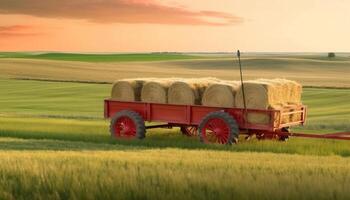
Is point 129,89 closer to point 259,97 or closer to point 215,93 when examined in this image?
point 215,93

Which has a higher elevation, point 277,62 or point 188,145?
point 277,62

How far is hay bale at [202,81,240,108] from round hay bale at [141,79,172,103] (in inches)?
57.0

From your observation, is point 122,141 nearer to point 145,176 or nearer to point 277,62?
point 145,176

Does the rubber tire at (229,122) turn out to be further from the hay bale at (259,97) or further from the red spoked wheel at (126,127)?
the red spoked wheel at (126,127)

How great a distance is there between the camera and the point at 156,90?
63.9 ft

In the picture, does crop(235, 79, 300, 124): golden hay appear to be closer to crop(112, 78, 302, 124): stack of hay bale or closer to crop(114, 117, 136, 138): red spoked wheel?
crop(112, 78, 302, 124): stack of hay bale

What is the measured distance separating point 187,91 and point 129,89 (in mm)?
2014

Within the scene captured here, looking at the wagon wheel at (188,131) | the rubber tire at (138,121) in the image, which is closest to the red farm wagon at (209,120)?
the rubber tire at (138,121)

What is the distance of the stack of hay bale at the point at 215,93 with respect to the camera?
705 inches

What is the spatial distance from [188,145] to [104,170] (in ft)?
30.9

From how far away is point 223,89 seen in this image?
18.4 m

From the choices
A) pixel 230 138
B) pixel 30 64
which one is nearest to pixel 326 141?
pixel 230 138

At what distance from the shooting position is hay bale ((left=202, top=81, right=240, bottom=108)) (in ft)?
60.1

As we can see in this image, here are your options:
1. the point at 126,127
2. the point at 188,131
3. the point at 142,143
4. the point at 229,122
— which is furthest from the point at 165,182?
the point at 188,131
